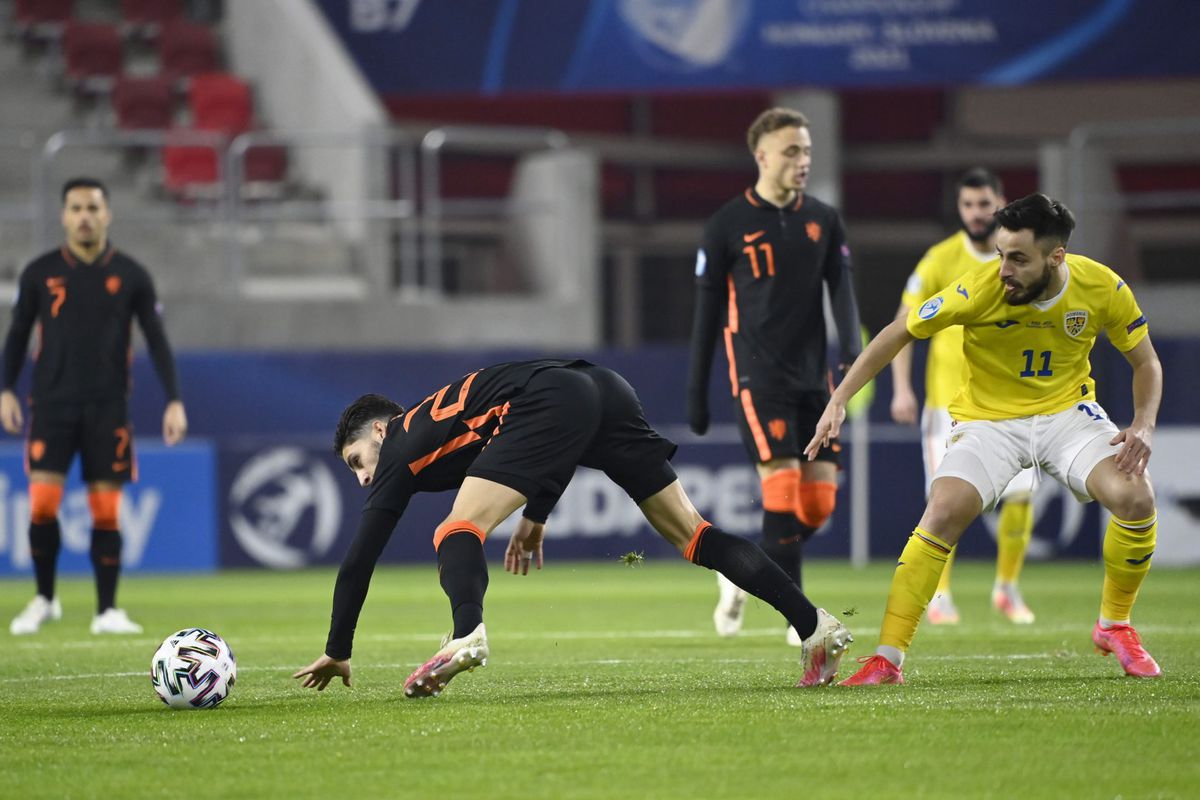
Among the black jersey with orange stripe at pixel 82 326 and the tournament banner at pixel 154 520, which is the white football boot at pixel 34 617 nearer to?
the black jersey with orange stripe at pixel 82 326

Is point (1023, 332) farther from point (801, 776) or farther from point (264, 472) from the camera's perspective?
point (264, 472)

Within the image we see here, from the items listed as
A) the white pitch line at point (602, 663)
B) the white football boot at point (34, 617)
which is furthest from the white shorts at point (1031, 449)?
the white football boot at point (34, 617)

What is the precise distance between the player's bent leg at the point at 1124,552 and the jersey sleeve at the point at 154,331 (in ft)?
17.4

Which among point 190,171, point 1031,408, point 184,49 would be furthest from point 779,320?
point 184,49

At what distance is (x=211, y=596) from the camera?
12.8 meters

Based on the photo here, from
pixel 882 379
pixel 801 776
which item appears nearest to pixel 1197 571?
pixel 882 379

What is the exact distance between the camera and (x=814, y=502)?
335 inches

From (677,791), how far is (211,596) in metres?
8.69

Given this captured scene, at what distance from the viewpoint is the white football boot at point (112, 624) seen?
32.2ft

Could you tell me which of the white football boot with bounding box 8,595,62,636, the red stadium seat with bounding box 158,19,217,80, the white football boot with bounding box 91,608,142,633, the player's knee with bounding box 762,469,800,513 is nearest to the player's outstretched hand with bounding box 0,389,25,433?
the white football boot with bounding box 8,595,62,636

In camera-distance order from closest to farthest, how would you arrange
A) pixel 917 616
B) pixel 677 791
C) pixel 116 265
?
pixel 677 791
pixel 917 616
pixel 116 265

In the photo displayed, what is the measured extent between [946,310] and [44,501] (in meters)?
5.63

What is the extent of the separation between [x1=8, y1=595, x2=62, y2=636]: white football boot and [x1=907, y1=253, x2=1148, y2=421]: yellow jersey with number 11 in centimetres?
529

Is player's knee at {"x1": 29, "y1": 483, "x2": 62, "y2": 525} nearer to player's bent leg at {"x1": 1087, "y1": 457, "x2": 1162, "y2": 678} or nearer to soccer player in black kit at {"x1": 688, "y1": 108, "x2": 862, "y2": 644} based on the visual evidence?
soccer player in black kit at {"x1": 688, "y1": 108, "x2": 862, "y2": 644}
